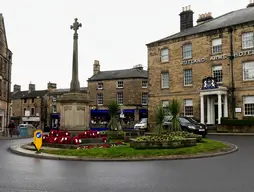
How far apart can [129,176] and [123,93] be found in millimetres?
44158

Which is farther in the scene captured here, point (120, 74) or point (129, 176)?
point (120, 74)

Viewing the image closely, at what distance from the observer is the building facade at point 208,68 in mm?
31047

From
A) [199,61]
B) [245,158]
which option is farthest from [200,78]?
[245,158]

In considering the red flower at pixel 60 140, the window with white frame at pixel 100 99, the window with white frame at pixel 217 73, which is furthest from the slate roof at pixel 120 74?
the red flower at pixel 60 140

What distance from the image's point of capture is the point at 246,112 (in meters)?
30.6

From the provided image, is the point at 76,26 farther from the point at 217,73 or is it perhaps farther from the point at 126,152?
the point at 217,73

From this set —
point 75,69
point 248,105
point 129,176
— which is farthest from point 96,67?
point 129,176

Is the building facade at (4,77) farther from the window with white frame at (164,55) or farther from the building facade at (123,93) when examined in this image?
the window with white frame at (164,55)

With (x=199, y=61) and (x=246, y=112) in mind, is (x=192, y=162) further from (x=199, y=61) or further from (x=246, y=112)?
(x=199, y=61)

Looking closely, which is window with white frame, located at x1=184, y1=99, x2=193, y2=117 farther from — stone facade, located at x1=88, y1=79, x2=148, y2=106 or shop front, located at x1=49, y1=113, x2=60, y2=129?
shop front, located at x1=49, y1=113, x2=60, y2=129

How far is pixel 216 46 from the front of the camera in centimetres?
3347

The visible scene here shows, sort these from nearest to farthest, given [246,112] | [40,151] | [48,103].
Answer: [40,151], [246,112], [48,103]

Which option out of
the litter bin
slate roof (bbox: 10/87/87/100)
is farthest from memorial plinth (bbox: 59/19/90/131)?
slate roof (bbox: 10/87/87/100)

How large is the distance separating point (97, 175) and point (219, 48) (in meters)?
28.3
